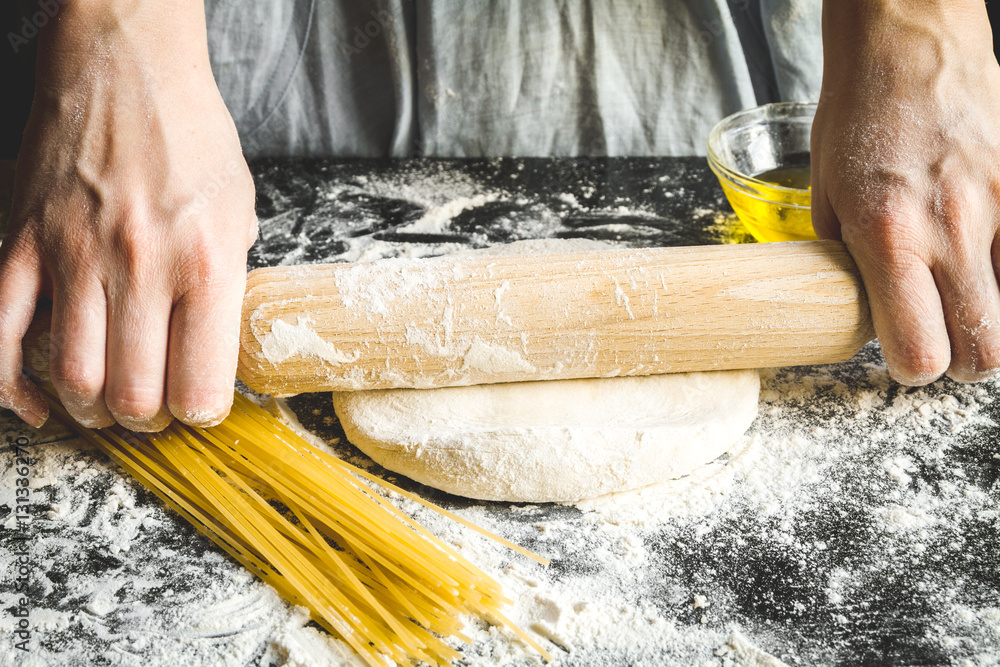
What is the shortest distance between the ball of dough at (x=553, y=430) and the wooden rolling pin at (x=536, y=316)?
5 centimetres

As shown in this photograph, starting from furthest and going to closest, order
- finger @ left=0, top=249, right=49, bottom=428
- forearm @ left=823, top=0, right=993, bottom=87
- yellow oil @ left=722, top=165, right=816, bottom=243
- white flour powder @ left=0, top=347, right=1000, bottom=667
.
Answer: yellow oil @ left=722, top=165, right=816, bottom=243 < forearm @ left=823, top=0, right=993, bottom=87 < finger @ left=0, top=249, right=49, bottom=428 < white flour powder @ left=0, top=347, right=1000, bottom=667

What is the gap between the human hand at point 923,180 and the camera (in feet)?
3.49

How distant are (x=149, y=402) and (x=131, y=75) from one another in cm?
48

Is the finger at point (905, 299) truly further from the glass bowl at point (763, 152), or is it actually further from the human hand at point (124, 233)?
the human hand at point (124, 233)

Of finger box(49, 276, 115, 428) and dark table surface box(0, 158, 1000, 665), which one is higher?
finger box(49, 276, 115, 428)

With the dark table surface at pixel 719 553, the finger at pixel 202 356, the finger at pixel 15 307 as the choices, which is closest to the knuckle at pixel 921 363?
the dark table surface at pixel 719 553

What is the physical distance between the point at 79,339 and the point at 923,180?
1.21 metres

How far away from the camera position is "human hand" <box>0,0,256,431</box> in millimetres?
975

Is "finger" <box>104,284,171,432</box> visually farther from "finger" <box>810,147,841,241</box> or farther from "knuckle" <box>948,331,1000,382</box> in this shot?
"knuckle" <box>948,331,1000,382</box>

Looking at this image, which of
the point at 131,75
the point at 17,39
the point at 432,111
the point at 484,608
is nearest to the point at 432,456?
the point at 484,608

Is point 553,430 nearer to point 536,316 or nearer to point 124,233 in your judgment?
point 536,316

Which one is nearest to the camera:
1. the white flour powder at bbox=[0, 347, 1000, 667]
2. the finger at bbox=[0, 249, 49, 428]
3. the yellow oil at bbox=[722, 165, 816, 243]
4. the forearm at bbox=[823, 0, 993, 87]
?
the white flour powder at bbox=[0, 347, 1000, 667]

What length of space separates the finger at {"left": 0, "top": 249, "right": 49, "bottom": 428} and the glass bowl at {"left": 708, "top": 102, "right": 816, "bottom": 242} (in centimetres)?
124

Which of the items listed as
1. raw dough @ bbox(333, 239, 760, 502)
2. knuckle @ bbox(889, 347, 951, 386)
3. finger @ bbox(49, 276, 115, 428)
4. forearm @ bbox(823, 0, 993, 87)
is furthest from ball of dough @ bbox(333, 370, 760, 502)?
forearm @ bbox(823, 0, 993, 87)
